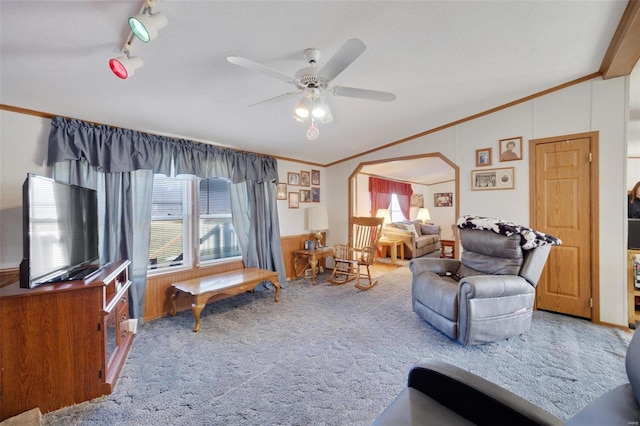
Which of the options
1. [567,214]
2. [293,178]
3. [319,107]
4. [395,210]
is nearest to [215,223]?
[293,178]

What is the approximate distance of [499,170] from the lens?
3.33 meters

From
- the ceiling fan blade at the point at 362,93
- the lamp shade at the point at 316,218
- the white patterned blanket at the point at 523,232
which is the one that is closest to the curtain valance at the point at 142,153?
the lamp shade at the point at 316,218

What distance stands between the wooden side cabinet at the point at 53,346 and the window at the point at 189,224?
145cm

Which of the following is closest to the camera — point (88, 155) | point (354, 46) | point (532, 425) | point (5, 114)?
point (532, 425)

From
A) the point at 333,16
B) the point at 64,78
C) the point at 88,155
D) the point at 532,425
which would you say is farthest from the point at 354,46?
the point at 88,155

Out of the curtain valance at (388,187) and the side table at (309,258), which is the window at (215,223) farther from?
the curtain valance at (388,187)

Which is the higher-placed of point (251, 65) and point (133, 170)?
point (251, 65)

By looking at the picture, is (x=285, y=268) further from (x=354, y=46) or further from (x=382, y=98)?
(x=354, y=46)

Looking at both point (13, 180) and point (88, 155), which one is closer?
point (13, 180)

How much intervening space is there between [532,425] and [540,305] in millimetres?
2909

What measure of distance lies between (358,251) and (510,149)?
8.12 feet

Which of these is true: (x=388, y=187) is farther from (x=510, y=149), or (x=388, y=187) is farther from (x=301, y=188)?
(x=510, y=149)

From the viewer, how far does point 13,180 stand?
2166 mm

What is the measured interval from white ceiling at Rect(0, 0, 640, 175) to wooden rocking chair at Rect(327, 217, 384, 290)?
1.97 meters
